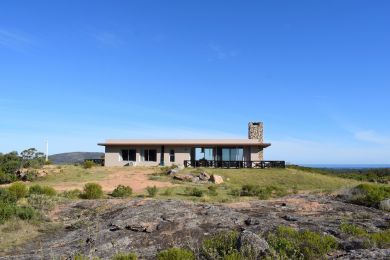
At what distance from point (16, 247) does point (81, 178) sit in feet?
77.4

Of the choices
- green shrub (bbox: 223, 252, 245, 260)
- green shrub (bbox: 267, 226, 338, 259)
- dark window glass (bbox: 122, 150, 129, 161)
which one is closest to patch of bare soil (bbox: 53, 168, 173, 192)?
dark window glass (bbox: 122, 150, 129, 161)

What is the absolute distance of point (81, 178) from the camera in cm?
→ 3512

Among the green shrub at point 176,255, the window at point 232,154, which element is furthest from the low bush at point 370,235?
the window at point 232,154

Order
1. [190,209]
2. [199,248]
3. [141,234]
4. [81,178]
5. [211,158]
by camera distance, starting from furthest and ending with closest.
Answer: [211,158] → [81,178] → [190,209] → [141,234] → [199,248]

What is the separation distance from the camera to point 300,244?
920 cm

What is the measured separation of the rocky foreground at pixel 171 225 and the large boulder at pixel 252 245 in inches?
43.6

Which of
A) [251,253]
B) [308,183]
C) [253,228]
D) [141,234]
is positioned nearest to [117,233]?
[141,234]

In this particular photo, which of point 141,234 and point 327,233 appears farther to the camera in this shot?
point 141,234

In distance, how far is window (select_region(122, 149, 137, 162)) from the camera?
1838 inches

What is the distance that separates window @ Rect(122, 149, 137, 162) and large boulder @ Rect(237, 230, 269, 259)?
38.0 m

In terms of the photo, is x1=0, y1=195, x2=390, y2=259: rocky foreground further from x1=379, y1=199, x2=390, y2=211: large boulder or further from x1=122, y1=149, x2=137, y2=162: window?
x1=122, y1=149, x2=137, y2=162: window

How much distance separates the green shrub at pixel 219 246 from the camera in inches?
340

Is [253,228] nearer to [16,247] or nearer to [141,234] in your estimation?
[141,234]

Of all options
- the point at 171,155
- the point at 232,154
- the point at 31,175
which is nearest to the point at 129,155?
the point at 171,155
